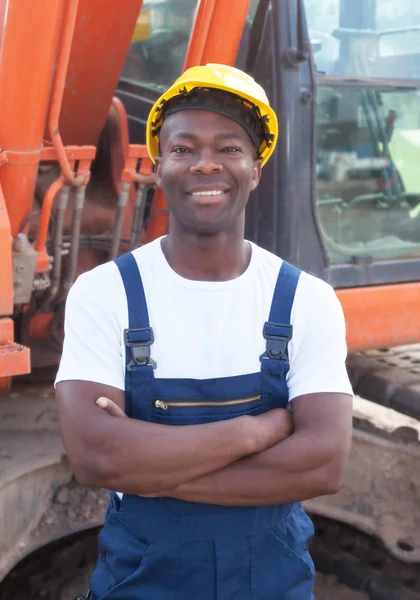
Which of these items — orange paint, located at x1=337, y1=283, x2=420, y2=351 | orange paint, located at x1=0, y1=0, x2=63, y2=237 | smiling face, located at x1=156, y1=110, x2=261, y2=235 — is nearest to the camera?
smiling face, located at x1=156, y1=110, x2=261, y2=235

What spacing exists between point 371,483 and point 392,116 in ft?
3.74

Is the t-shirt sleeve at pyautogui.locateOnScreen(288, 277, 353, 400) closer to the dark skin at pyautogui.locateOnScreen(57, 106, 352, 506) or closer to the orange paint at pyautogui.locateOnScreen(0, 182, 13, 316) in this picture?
the dark skin at pyautogui.locateOnScreen(57, 106, 352, 506)

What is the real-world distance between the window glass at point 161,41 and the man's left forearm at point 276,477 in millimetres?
1674

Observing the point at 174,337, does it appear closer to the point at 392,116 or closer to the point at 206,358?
the point at 206,358

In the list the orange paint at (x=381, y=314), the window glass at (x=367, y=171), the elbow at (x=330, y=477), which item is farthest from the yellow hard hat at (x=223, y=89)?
the orange paint at (x=381, y=314)

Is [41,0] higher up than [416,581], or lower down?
higher up

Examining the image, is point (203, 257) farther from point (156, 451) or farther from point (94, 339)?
point (156, 451)

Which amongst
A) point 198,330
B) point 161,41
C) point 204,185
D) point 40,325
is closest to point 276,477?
→ point 198,330

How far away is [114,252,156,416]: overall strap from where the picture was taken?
1.56 metres

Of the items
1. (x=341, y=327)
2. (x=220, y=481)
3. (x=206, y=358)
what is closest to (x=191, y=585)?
(x=220, y=481)

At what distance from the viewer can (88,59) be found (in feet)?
8.79

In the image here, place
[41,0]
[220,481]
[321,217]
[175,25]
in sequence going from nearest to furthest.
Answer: [220,481] < [41,0] < [321,217] < [175,25]

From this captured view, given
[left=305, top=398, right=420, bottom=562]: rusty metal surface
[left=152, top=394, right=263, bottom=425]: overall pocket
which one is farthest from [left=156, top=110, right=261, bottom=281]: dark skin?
[left=305, top=398, right=420, bottom=562]: rusty metal surface

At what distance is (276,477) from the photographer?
5.10ft
